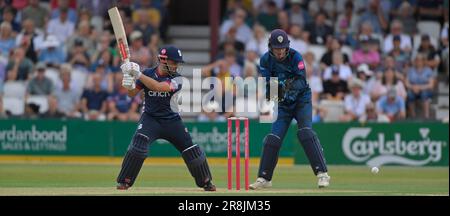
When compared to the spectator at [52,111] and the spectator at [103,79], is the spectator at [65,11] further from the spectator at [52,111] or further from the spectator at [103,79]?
the spectator at [52,111]

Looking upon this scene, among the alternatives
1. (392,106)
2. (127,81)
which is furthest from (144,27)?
(127,81)

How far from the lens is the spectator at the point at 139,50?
77.5 ft

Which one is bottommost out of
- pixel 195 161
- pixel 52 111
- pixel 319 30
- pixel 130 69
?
pixel 195 161

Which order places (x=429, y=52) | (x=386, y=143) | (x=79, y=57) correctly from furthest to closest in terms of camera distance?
(x=429, y=52) < (x=79, y=57) < (x=386, y=143)

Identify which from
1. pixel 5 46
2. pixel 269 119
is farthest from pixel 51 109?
pixel 269 119

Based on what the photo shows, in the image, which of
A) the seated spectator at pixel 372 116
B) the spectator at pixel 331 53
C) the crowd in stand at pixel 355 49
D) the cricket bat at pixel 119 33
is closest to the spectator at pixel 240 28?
the crowd in stand at pixel 355 49

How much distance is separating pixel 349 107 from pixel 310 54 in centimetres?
164

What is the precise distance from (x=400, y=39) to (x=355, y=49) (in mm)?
1033

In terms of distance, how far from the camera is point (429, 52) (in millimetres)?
24172

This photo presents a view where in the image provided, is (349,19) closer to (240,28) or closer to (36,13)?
(240,28)

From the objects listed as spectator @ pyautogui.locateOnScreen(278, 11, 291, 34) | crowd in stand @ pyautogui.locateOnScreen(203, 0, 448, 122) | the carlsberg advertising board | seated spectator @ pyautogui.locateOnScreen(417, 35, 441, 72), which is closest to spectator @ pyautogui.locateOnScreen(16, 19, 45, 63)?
crowd in stand @ pyautogui.locateOnScreen(203, 0, 448, 122)

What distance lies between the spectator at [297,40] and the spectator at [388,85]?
1966 mm

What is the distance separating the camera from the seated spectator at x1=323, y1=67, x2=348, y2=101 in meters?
23.3

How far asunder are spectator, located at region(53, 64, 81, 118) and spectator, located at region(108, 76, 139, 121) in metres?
0.78
